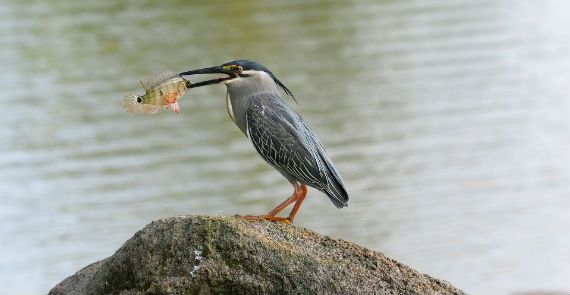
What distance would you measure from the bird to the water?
205 inches

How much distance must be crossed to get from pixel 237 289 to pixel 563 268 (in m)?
7.40

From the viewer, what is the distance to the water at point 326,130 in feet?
41.7

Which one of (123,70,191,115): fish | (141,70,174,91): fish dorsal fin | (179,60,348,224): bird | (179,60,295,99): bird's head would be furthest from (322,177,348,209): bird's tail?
(141,70,174,91): fish dorsal fin

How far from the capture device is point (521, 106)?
16.2 meters

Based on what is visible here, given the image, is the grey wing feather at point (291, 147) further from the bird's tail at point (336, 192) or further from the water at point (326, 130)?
the water at point (326, 130)

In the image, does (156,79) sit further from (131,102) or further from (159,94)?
(131,102)

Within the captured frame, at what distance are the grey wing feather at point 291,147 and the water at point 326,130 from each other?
5.22 metres

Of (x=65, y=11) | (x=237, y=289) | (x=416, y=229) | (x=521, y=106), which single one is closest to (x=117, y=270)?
(x=237, y=289)

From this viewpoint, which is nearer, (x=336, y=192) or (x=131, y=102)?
(x=336, y=192)

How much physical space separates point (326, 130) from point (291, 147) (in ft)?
29.3

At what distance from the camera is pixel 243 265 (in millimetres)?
5395

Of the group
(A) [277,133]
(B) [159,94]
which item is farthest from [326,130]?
(A) [277,133]

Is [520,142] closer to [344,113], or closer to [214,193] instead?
[344,113]

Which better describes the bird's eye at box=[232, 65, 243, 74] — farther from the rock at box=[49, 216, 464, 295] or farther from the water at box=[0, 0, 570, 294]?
the water at box=[0, 0, 570, 294]
